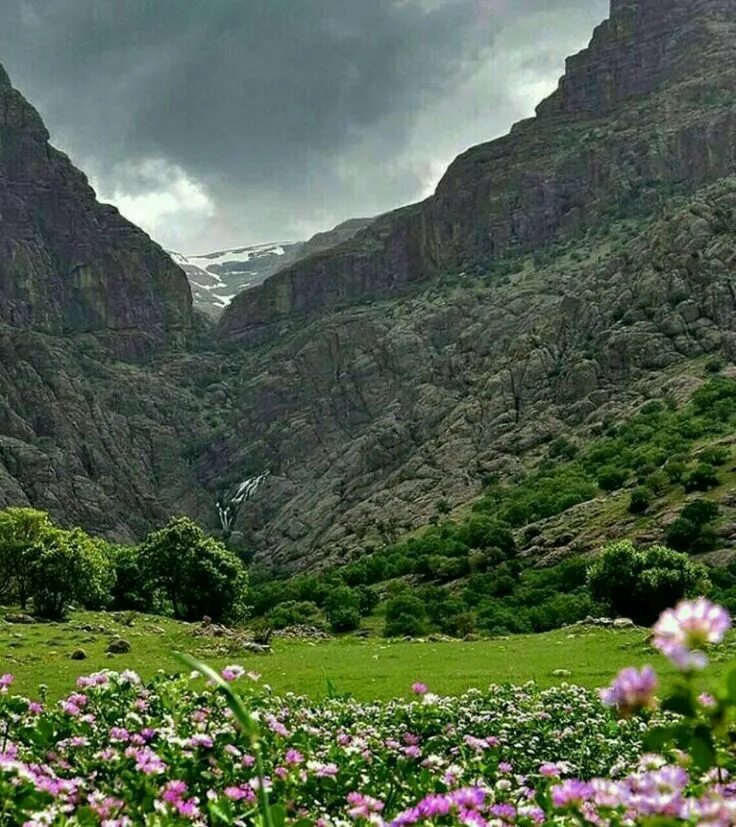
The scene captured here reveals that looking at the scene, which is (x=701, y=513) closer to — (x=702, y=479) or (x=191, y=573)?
(x=702, y=479)

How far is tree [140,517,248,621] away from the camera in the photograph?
54000 mm

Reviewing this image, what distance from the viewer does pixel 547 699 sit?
31.9ft

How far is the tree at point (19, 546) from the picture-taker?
50688 millimetres

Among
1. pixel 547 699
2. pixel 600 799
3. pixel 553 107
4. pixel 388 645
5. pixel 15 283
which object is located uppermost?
pixel 553 107

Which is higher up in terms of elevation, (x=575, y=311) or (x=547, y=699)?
(x=575, y=311)

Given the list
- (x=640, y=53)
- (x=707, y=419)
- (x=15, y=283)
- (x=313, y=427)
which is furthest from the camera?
(x=640, y=53)

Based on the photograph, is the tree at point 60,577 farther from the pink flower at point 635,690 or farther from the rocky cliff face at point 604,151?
the rocky cliff face at point 604,151

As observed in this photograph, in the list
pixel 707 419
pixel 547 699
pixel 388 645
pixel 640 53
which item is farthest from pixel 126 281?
pixel 547 699

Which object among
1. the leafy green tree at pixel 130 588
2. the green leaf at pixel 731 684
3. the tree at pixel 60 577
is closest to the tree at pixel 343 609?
the leafy green tree at pixel 130 588

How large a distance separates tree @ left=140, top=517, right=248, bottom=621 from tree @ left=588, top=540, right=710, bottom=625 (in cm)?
2550

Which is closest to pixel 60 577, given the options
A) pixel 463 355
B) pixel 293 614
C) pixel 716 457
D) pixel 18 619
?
pixel 18 619

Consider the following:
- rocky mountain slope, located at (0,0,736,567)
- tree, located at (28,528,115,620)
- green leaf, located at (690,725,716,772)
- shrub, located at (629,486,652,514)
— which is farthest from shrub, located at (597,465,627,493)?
green leaf, located at (690,725,716,772)

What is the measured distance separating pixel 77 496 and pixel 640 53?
164 metres

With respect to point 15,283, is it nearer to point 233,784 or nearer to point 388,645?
point 388,645
